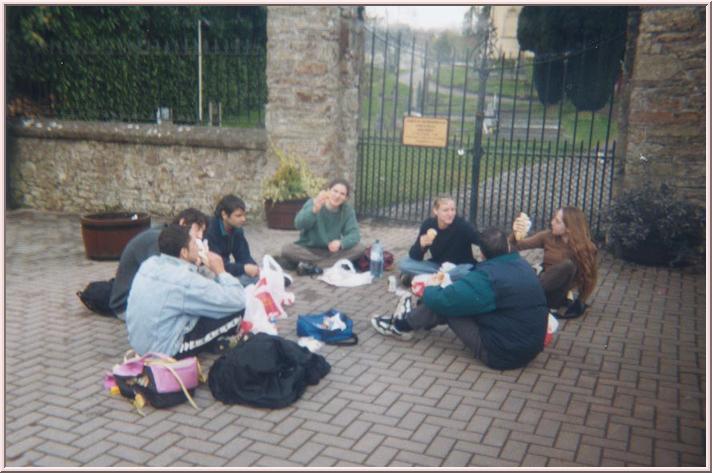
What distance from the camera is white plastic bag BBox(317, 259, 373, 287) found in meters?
7.86

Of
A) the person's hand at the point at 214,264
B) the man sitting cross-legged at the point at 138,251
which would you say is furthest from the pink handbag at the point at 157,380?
the man sitting cross-legged at the point at 138,251

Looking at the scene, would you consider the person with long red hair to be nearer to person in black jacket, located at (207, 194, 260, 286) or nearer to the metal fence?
person in black jacket, located at (207, 194, 260, 286)

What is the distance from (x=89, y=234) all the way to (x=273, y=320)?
3420 millimetres

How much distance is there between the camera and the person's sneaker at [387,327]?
6094 millimetres

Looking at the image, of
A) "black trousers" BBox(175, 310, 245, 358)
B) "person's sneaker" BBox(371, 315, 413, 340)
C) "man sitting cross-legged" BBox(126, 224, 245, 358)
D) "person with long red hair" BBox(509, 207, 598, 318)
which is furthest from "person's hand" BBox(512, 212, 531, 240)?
"man sitting cross-legged" BBox(126, 224, 245, 358)

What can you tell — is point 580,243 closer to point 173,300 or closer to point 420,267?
point 420,267

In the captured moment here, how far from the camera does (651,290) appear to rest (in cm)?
787

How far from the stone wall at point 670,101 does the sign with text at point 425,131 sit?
256 centimetres

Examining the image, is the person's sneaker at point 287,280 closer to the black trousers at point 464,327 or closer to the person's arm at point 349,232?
the person's arm at point 349,232

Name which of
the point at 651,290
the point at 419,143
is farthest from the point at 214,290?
the point at 419,143

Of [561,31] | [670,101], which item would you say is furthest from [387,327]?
[561,31]

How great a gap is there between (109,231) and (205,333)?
3.83 meters

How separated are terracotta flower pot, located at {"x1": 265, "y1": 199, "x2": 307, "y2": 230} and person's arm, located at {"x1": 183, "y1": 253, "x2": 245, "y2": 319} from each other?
17.1ft

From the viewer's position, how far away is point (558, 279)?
659cm
